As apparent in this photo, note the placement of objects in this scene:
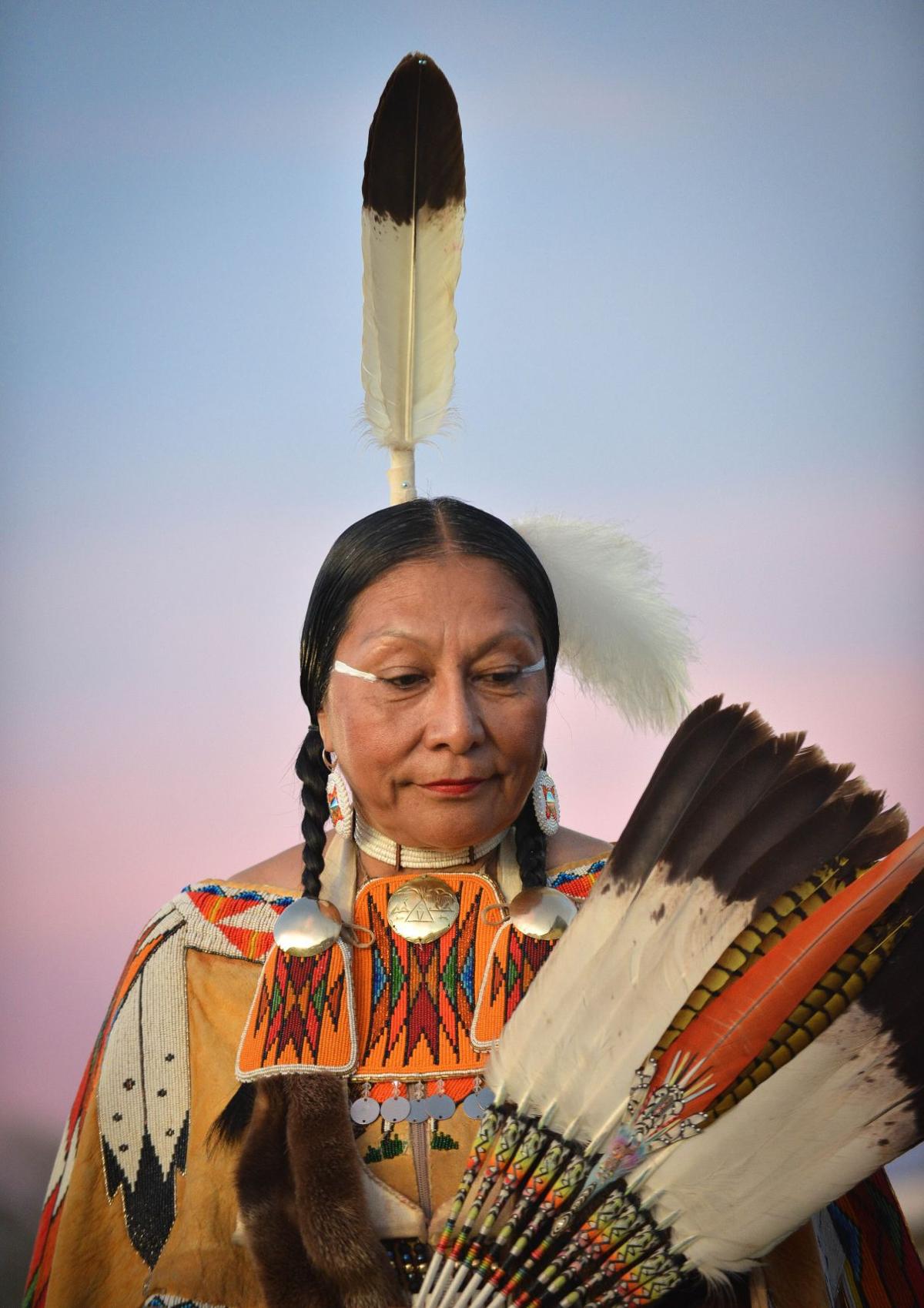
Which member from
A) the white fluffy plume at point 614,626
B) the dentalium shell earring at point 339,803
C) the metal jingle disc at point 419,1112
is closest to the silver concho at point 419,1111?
the metal jingle disc at point 419,1112

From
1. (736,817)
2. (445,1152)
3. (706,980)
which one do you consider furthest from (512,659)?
(445,1152)

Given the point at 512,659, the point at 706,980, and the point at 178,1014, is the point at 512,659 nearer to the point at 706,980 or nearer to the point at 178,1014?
the point at 706,980

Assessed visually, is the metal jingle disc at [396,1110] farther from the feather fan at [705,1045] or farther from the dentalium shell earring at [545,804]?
the dentalium shell earring at [545,804]

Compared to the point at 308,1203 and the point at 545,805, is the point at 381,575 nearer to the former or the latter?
the point at 545,805

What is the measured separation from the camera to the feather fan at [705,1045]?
64.8 inches

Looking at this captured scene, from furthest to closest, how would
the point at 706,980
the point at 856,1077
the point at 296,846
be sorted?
the point at 296,846 < the point at 706,980 < the point at 856,1077

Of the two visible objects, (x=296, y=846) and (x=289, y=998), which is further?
(x=296, y=846)

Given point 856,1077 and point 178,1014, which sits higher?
point 178,1014

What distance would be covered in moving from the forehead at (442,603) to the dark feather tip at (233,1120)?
90 centimetres

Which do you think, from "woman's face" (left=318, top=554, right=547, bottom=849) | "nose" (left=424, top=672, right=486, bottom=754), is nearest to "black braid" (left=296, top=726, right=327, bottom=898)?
"woman's face" (left=318, top=554, right=547, bottom=849)

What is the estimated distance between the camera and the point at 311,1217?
74.3 inches

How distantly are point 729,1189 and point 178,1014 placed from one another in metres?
1.19

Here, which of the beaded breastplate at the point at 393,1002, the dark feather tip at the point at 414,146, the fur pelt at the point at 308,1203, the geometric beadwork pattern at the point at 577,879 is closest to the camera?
the fur pelt at the point at 308,1203

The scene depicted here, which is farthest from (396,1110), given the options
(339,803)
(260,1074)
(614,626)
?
(614,626)
